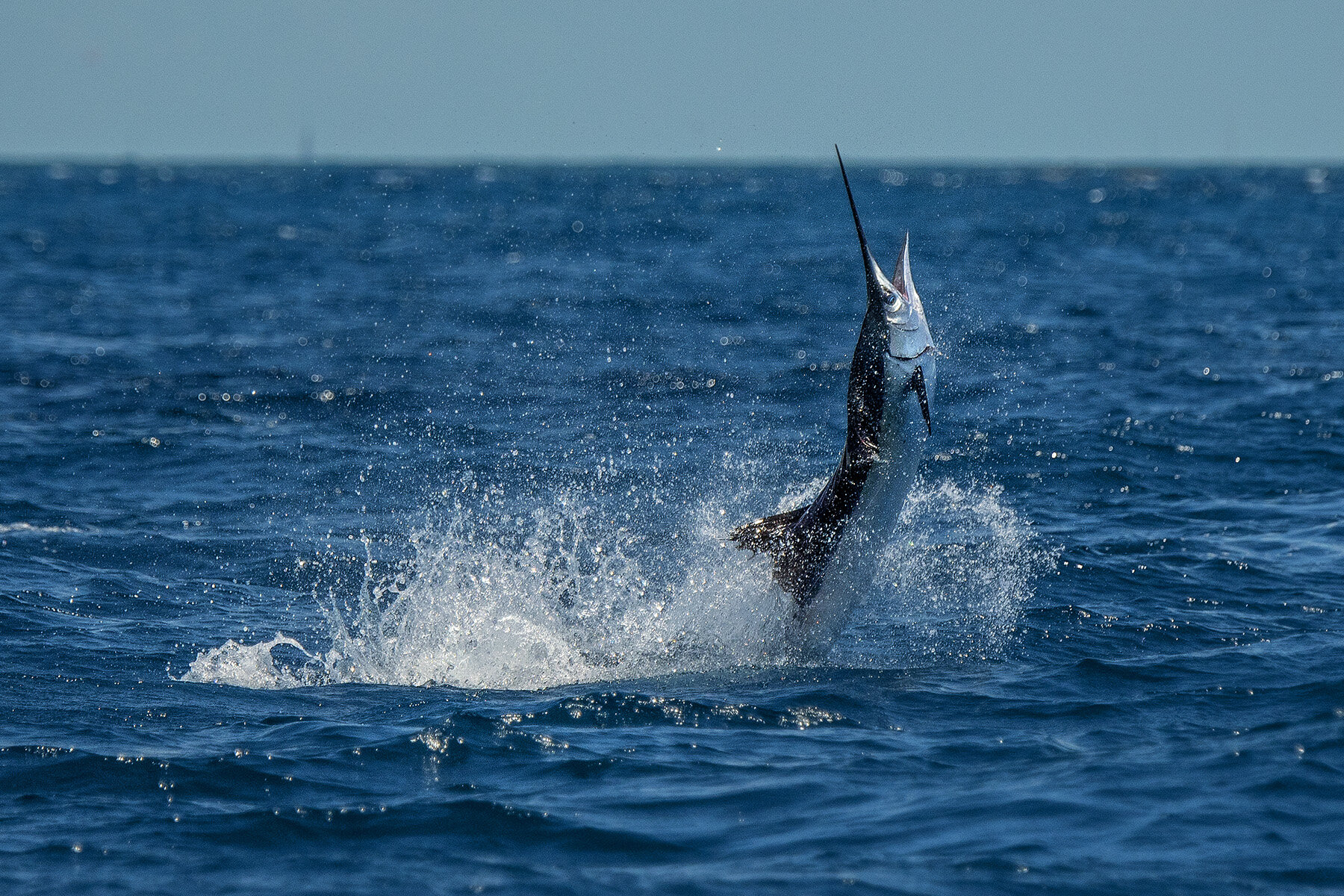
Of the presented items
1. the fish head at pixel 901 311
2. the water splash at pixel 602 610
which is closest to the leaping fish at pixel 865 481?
the fish head at pixel 901 311

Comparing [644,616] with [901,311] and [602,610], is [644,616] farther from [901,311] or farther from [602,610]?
[901,311]

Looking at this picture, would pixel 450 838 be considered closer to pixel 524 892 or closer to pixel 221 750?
pixel 524 892

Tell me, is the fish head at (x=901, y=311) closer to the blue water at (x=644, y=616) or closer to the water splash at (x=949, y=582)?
the water splash at (x=949, y=582)

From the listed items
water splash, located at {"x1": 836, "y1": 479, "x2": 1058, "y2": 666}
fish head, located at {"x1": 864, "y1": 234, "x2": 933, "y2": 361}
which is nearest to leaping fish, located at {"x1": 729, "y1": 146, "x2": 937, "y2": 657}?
fish head, located at {"x1": 864, "y1": 234, "x2": 933, "y2": 361}

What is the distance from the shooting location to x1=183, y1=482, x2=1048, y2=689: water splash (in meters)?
9.63

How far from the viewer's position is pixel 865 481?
9.01 metres

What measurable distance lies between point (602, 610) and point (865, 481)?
251 cm

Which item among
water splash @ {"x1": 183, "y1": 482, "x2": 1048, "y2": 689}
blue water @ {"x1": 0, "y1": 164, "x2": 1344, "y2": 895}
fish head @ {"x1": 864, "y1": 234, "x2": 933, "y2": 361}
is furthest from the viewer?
water splash @ {"x1": 183, "y1": 482, "x2": 1048, "y2": 689}

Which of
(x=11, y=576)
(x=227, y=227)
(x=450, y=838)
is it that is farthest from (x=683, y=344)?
(x=227, y=227)

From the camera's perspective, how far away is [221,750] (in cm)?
809

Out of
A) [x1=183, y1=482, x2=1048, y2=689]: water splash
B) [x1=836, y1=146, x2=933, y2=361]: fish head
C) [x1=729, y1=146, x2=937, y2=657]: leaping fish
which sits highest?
[x1=836, y1=146, x2=933, y2=361]: fish head

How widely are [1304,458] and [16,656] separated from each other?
1241cm

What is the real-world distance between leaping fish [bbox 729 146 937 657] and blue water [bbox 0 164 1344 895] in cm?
34

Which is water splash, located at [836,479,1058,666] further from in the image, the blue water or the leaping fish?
the leaping fish
